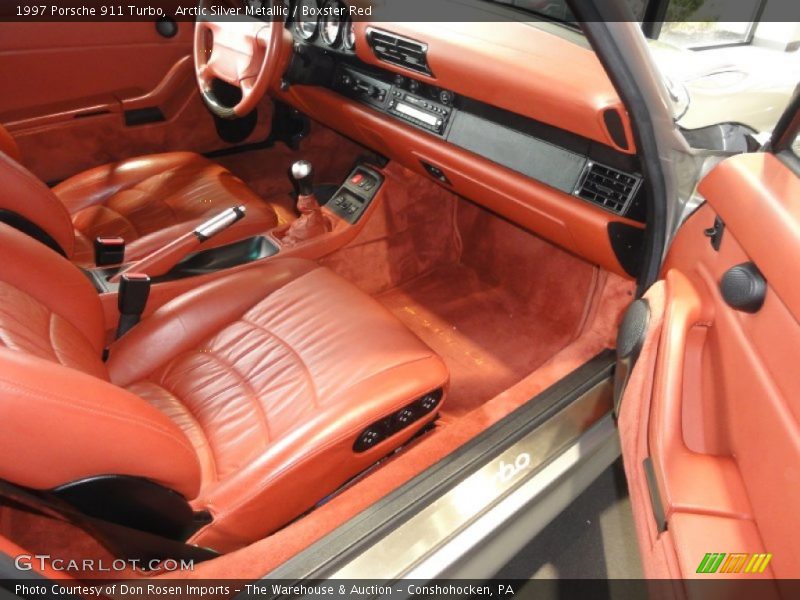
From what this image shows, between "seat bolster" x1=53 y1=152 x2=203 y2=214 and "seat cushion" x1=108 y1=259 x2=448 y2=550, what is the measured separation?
76cm

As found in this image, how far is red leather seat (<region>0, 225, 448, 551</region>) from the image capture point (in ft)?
2.30

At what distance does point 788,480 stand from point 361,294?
1.00 metres

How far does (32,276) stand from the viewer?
1067 millimetres

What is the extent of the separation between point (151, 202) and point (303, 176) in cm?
56

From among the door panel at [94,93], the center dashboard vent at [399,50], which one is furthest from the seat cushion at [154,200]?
the center dashboard vent at [399,50]

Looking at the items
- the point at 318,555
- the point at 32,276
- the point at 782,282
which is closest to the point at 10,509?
the point at 32,276

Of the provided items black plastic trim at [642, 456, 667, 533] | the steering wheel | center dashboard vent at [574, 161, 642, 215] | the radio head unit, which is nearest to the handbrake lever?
the steering wheel

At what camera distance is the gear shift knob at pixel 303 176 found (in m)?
1.81

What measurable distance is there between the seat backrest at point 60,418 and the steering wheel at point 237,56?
3.03ft

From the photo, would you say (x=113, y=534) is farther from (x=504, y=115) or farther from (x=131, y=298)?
(x=504, y=115)

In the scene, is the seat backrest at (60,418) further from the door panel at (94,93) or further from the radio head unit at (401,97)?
the door panel at (94,93)

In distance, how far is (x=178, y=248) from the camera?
1566 millimetres

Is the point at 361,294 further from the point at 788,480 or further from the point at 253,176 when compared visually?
the point at 253,176

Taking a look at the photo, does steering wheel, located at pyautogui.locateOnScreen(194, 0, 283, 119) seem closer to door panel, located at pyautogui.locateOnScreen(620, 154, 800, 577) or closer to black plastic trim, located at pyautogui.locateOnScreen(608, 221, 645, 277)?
black plastic trim, located at pyautogui.locateOnScreen(608, 221, 645, 277)
